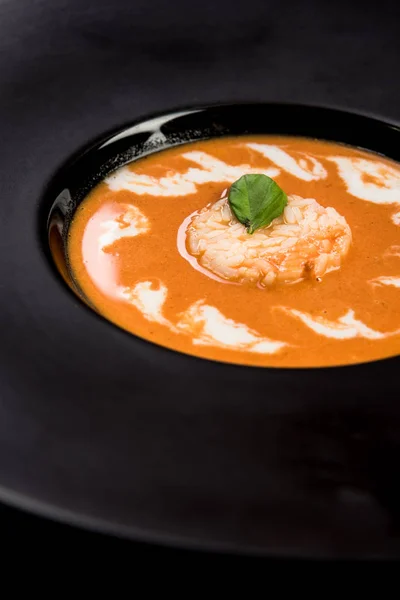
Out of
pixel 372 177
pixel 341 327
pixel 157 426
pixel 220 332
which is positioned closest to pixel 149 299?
pixel 220 332

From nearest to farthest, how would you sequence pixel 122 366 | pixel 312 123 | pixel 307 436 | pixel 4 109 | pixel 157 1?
pixel 307 436 → pixel 122 366 → pixel 4 109 → pixel 312 123 → pixel 157 1

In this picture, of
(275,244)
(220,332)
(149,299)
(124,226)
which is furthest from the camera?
(124,226)

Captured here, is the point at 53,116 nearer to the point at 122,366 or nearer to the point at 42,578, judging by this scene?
the point at 122,366

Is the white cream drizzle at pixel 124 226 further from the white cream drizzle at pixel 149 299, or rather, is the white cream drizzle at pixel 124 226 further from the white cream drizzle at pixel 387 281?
the white cream drizzle at pixel 387 281

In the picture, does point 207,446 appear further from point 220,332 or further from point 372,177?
point 372,177

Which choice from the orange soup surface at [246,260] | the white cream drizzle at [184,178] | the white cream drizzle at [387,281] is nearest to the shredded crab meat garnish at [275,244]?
the orange soup surface at [246,260]

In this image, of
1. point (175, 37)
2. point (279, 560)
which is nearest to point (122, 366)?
point (279, 560)
